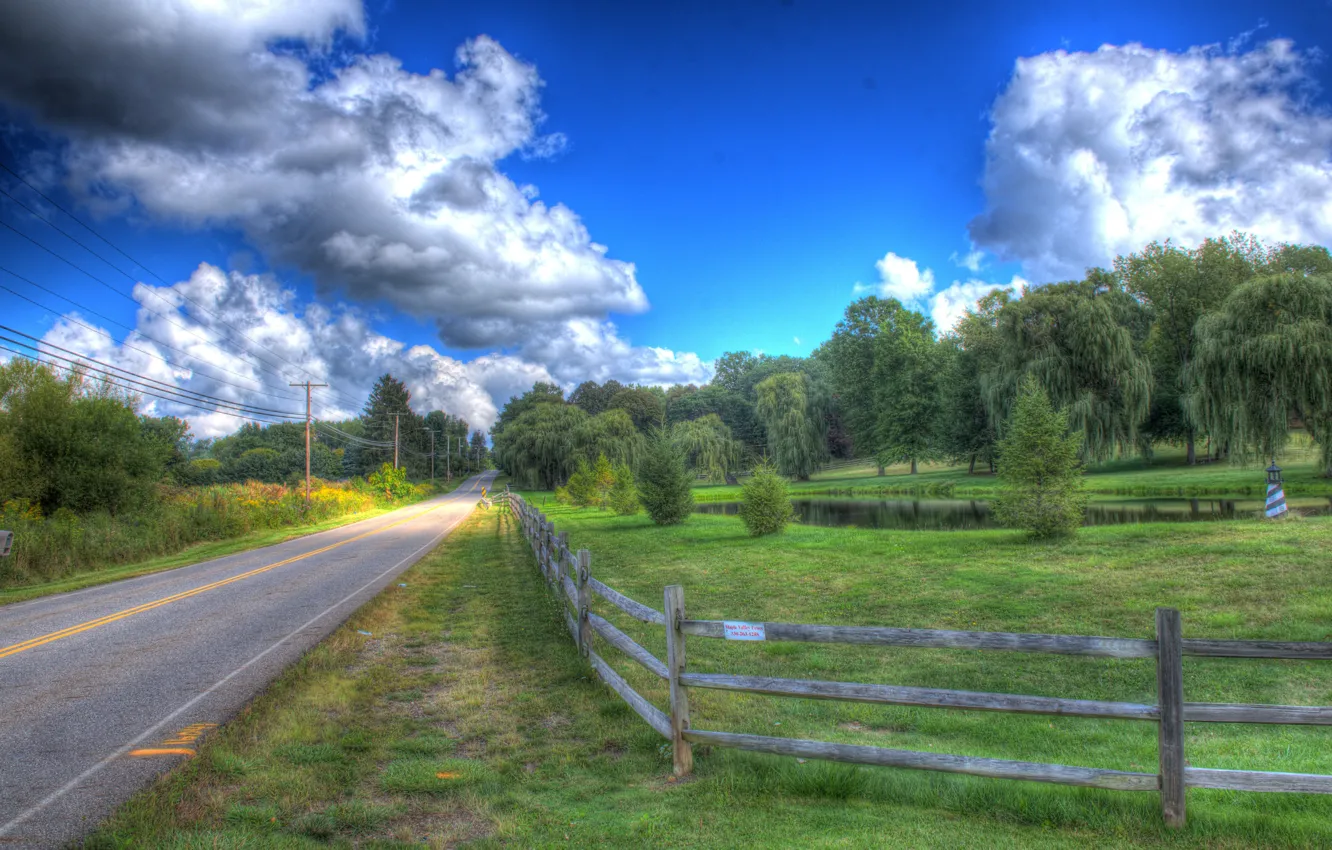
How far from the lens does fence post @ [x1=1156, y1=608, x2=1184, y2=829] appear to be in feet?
12.2

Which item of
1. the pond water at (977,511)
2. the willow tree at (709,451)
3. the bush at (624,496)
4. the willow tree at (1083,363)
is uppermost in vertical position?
the willow tree at (1083,363)

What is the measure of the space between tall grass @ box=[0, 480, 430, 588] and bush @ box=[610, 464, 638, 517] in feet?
48.6

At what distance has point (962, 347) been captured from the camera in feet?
191

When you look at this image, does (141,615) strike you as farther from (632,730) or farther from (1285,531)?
(1285,531)

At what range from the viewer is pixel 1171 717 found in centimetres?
377

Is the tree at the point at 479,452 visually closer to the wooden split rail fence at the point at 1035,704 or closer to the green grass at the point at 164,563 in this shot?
the green grass at the point at 164,563

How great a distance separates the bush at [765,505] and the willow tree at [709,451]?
1155 inches

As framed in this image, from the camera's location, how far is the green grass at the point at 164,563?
1469 centimetres

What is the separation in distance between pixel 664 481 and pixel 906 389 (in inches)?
1391

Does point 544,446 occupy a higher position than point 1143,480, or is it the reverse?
point 544,446

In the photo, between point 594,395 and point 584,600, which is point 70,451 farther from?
point 594,395

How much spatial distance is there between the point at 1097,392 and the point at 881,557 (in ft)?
87.9

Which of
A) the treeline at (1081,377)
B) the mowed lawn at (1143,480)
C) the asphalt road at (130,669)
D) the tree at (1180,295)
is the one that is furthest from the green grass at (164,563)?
the tree at (1180,295)

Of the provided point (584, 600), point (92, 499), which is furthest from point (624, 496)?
point (584, 600)
